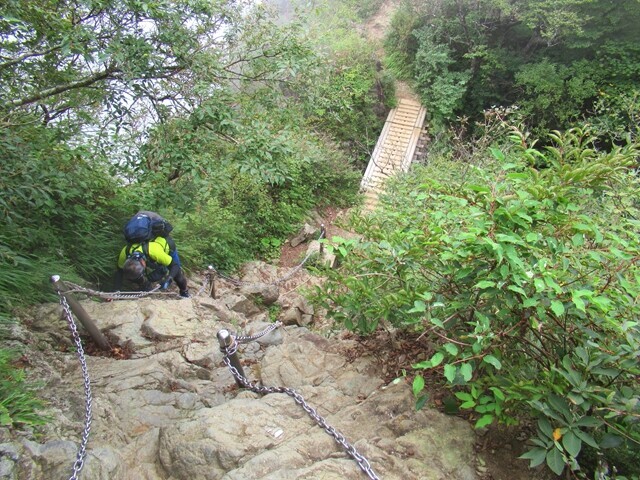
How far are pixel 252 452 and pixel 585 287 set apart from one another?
82.4 inches

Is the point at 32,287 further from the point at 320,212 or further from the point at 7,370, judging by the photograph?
the point at 320,212

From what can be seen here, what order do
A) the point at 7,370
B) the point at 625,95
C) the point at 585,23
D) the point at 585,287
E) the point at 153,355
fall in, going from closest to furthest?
the point at 585,287 → the point at 7,370 → the point at 153,355 → the point at 625,95 → the point at 585,23

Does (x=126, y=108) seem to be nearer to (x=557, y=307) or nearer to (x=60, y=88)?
(x=60, y=88)

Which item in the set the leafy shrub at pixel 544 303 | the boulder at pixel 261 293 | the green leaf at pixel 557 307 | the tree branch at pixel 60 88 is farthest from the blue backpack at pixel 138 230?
the green leaf at pixel 557 307

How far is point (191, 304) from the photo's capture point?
5367mm

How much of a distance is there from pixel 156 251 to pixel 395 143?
1130cm

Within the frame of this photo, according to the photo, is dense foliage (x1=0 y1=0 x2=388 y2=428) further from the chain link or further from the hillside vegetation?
the chain link

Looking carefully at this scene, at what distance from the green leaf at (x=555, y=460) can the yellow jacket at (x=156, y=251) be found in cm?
461

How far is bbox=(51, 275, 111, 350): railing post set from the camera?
3.48 m

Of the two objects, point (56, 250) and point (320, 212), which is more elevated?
point (56, 250)

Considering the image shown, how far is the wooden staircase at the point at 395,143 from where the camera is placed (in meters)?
13.5

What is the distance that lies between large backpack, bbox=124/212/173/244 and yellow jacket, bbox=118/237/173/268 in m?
0.08

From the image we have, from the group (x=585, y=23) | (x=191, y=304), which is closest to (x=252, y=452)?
(x=191, y=304)

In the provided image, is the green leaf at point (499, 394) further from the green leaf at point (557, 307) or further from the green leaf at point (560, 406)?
the green leaf at point (557, 307)
